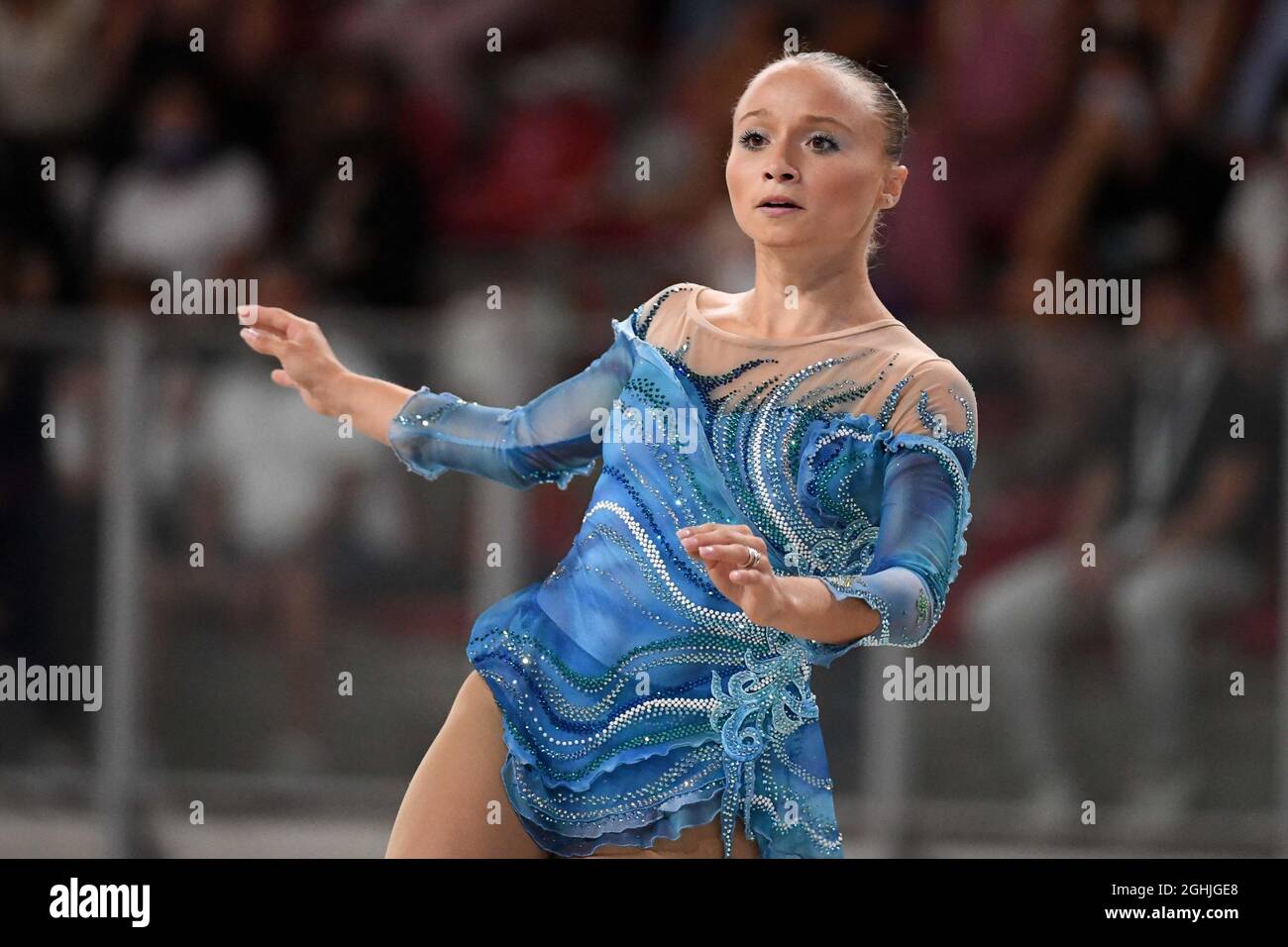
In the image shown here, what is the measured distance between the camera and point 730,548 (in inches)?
71.3

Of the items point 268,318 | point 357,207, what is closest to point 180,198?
point 357,207

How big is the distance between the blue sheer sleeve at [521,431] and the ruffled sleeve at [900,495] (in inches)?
11.2

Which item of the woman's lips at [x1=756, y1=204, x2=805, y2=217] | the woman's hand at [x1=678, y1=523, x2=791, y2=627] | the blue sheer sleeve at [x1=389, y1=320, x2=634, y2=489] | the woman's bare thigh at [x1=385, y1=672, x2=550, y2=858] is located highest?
the woman's lips at [x1=756, y1=204, x2=805, y2=217]

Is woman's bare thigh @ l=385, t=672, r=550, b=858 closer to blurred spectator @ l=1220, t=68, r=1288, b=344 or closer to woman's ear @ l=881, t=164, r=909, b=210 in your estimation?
woman's ear @ l=881, t=164, r=909, b=210

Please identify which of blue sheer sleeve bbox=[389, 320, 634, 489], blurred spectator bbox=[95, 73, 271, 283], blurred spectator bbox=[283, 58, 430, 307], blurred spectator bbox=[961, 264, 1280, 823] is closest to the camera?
blue sheer sleeve bbox=[389, 320, 634, 489]

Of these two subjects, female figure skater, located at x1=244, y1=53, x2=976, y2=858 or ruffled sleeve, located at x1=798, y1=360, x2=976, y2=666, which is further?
female figure skater, located at x1=244, y1=53, x2=976, y2=858

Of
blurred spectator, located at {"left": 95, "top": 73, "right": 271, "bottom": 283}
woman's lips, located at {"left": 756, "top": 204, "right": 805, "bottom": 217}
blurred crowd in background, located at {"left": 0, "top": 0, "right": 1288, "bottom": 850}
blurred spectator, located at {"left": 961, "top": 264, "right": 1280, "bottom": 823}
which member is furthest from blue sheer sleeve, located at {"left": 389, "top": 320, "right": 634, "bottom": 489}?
blurred spectator, located at {"left": 95, "top": 73, "right": 271, "bottom": 283}

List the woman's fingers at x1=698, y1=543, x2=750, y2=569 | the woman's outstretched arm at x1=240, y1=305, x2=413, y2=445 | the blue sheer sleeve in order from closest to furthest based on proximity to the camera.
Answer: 1. the woman's fingers at x1=698, y1=543, x2=750, y2=569
2. the blue sheer sleeve
3. the woman's outstretched arm at x1=240, y1=305, x2=413, y2=445

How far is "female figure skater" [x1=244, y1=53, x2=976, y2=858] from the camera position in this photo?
2.05 meters

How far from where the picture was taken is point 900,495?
1959 millimetres

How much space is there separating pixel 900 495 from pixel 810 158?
395mm

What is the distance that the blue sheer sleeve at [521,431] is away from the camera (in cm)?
221

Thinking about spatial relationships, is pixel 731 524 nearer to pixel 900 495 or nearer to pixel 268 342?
pixel 900 495
